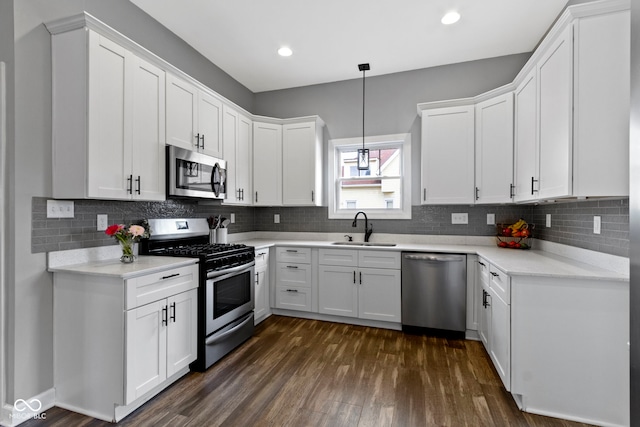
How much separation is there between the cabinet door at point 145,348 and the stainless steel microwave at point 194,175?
3.27 ft

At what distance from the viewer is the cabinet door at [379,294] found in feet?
11.0

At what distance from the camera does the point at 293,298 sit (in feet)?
12.3

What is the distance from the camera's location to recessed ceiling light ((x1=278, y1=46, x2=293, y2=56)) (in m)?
3.37

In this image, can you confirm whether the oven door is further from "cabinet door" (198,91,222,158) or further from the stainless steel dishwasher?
the stainless steel dishwasher

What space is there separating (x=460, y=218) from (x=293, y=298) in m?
2.17

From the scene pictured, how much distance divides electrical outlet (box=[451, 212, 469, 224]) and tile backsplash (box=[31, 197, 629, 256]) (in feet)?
0.12

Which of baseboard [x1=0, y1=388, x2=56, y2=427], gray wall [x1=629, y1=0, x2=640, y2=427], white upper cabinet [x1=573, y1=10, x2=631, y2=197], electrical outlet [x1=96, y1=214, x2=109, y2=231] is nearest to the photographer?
gray wall [x1=629, y1=0, x2=640, y2=427]

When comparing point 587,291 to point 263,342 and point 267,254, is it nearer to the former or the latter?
point 263,342

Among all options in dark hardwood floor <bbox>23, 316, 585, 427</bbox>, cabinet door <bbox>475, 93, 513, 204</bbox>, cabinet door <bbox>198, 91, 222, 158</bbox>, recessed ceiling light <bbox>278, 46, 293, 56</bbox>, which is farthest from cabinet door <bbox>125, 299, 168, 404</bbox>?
cabinet door <bbox>475, 93, 513, 204</bbox>

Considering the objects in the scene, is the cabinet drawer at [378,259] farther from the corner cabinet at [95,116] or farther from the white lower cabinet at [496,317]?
the corner cabinet at [95,116]

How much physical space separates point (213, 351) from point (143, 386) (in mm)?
606

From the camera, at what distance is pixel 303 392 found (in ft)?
7.32

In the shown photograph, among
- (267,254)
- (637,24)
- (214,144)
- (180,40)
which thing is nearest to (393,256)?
(267,254)

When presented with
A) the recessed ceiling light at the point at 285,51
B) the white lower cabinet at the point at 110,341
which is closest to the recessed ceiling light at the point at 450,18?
the recessed ceiling light at the point at 285,51
